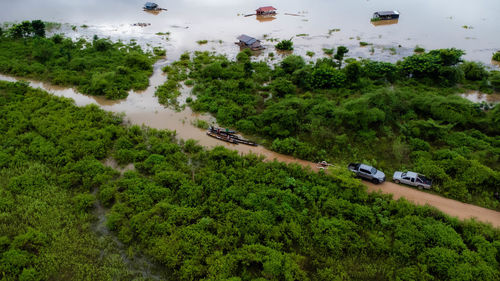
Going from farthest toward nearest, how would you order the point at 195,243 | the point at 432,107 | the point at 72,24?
the point at 72,24, the point at 432,107, the point at 195,243

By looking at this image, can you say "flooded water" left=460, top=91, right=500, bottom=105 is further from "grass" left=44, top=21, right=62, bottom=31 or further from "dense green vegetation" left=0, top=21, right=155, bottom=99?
"grass" left=44, top=21, right=62, bottom=31

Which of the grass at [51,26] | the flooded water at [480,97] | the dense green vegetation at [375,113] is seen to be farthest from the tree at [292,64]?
the grass at [51,26]

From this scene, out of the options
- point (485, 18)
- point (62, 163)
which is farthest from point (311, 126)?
point (485, 18)

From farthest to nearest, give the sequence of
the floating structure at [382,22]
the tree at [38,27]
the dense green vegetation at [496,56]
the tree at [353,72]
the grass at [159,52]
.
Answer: the floating structure at [382,22]
the tree at [38,27]
the grass at [159,52]
the dense green vegetation at [496,56]
the tree at [353,72]

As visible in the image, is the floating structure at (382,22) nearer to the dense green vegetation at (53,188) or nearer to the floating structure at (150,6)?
the floating structure at (150,6)

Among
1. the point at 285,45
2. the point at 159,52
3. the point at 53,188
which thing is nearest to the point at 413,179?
the point at 53,188

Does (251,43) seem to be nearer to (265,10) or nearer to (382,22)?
(265,10)

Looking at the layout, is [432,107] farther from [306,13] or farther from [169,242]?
[306,13]
